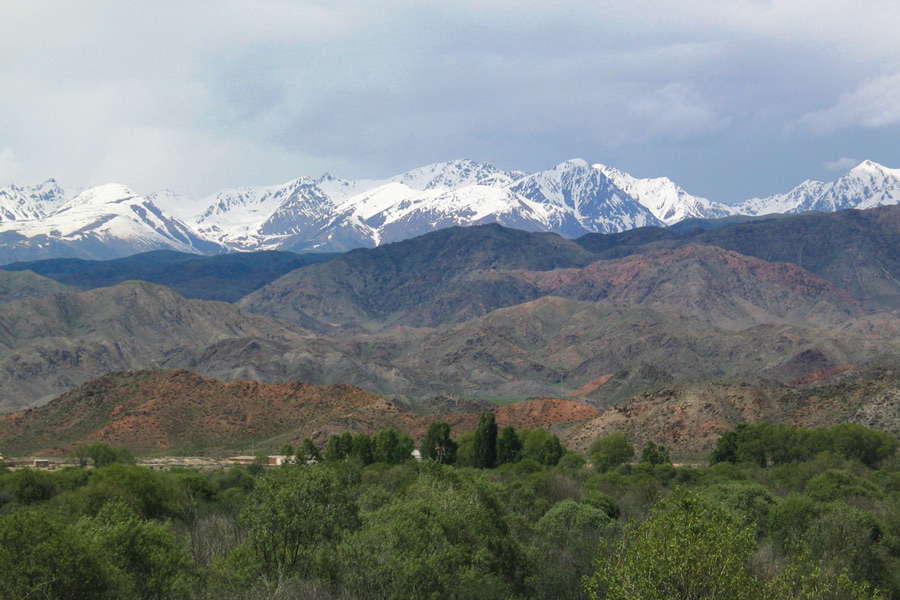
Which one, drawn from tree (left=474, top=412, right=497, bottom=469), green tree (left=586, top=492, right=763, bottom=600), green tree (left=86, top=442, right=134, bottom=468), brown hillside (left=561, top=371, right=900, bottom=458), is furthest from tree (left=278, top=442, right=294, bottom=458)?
green tree (left=586, top=492, right=763, bottom=600)

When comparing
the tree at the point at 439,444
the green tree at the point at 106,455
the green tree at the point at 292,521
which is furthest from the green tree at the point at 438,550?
the green tree at the point at 106,455

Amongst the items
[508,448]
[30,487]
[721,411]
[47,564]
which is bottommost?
[508,448]

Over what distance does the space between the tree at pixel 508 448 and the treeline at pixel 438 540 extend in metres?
39.0

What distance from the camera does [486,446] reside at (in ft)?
418

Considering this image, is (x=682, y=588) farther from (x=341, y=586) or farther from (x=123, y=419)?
(x=123, y=419)

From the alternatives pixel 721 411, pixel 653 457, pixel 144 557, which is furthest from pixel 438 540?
pixel 721 411

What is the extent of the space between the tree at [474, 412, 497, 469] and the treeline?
3831 cm

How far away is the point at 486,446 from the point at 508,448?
136 inches

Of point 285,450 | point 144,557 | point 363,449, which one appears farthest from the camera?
point 285,450

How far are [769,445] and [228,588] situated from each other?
3765 inches

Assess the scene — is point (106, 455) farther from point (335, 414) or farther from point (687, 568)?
point (687, 568)

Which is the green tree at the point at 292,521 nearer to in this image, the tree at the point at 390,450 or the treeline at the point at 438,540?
the treeline at the point at 438,540

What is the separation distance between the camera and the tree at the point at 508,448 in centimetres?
12794

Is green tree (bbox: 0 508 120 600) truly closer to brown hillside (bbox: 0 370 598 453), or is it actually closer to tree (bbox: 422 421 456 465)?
tree (bbox: 422 421 456 465)
